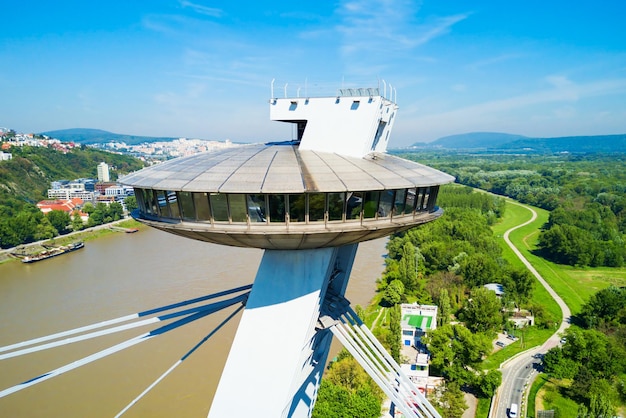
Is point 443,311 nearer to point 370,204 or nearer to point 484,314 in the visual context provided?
point 484,314

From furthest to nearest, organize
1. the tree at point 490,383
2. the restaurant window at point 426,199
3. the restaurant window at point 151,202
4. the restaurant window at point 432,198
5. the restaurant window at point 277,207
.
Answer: the tree at point 490,383 → the restaurant window at point 432,198 → the restaurant window at point 426,199 → the restaurant window at point 151,202 → the restaurant window at point 277,207

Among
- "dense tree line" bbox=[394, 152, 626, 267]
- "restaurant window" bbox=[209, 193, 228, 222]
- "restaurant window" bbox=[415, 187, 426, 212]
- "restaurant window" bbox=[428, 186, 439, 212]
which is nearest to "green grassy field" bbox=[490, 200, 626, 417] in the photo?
"dense tree line" bbox=[394, 152, 626, 267]


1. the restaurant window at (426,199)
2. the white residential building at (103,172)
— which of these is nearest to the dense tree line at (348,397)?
the restaurant window at (426,199)

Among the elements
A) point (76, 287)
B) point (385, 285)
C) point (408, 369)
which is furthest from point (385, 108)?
point (76, 287)

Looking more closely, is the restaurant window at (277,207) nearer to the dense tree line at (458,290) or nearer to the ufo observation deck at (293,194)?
the ufo observation deck at (293,194)

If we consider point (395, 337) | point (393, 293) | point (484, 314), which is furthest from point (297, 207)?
point (393, 293)

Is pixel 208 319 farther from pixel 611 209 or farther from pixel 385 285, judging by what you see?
pixel 611 209
